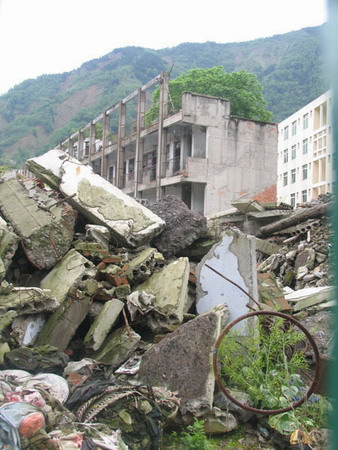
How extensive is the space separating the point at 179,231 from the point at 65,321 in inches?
93.2

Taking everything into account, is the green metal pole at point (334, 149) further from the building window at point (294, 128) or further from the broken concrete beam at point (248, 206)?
the building window at point (294, 128)

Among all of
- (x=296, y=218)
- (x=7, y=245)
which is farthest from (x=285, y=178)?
(x=7, y=245)

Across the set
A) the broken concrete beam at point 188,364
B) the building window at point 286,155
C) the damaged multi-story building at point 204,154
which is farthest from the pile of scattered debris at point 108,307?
the building window at point 286,155

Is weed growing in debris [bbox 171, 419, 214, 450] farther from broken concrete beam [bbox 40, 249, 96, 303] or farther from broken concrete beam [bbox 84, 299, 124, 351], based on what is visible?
broken concrete beam [bbox 40, 249, 96, 303]

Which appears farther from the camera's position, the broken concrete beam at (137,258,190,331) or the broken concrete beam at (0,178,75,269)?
the broken concrete beam at (0,178,75,269)

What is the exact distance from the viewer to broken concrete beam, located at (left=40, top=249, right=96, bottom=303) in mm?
5049

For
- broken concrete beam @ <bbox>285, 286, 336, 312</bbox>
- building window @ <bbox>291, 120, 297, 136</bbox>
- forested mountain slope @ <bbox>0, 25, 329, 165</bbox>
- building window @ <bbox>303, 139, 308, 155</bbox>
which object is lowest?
broken concrete beam @ <bbox>285, 286, 336, 312</bbox>

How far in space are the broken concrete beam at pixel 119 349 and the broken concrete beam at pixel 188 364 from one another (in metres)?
0.42

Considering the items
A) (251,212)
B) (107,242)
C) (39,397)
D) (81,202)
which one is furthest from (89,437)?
(251,212)

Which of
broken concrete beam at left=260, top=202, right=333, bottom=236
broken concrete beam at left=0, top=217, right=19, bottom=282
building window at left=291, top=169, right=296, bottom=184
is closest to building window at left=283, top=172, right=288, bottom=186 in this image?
building window at left=291, top=169, right=296, bottom=184

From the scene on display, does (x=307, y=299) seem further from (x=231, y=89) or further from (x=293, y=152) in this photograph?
(x=293, y=152)

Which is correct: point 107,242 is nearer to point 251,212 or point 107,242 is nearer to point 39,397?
point 39,397

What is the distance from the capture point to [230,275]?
531cm

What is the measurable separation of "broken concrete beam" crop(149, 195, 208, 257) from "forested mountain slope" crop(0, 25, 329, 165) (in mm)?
41102
